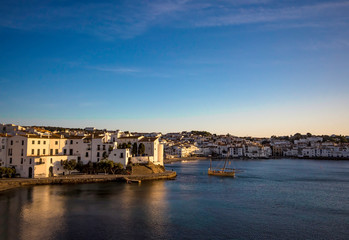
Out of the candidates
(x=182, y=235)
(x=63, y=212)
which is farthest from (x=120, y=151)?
(x=182, y=235)

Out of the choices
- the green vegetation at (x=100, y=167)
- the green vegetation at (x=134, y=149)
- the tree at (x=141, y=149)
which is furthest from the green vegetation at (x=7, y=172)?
the tree at (x=141, y=149)

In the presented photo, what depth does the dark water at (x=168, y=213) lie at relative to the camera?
2077 cm

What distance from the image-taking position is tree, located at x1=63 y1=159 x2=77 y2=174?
42.7 metres

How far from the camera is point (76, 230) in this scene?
2080cm

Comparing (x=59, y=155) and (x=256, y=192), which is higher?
(x=59, y=155)

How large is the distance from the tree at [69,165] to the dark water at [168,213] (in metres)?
5.48

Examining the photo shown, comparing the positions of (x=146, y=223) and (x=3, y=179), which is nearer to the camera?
(x=146, y=223)

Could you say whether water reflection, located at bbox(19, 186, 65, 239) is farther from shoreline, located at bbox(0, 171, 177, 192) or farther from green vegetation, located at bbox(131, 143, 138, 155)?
green vegetation, located at bbox(131, 143, 138, 155)

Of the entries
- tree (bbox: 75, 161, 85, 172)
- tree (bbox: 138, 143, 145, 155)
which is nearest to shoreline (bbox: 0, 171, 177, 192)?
tree (bbox: 75, 161, 85, 172)

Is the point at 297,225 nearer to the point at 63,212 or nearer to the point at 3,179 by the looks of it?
the point at 63,212

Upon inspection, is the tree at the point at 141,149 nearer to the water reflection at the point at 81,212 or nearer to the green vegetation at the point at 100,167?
the green vegetation at the point at 100,167

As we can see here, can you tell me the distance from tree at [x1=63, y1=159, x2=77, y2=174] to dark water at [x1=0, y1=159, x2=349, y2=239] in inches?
216

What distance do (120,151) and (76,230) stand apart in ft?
86.8

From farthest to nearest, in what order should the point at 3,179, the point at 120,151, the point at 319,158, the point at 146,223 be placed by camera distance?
the point at 319,158 < the point at 120,151 < the point at 3,179 < the point at 146,223
